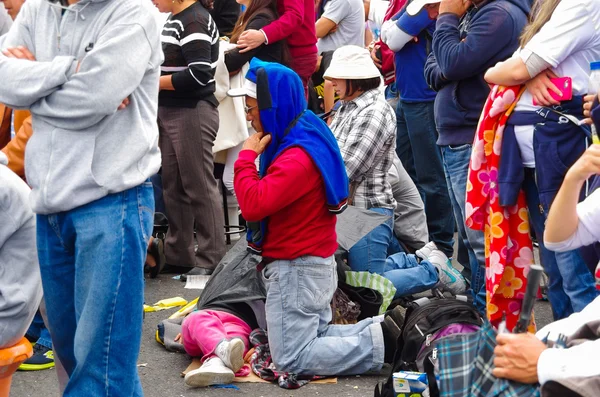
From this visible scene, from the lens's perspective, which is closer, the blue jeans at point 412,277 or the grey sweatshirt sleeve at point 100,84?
the grey sweatshirt sleeve at point 100,84

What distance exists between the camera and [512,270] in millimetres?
4520

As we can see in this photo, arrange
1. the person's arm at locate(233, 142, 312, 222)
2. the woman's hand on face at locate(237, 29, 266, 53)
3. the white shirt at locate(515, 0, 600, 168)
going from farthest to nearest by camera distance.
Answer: the woman's hand on face at locate(237, 29, 266, 53) < the person's arm at locate(233, 142, 312, 222) < the white shirt at locate(515, 0, 600, 168)

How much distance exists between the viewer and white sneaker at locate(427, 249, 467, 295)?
5766 mm

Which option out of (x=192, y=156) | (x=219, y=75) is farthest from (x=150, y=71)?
(x=219, y=75)

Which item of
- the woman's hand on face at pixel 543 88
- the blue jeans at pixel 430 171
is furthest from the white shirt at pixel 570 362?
the blue jeans at pixel 430 171

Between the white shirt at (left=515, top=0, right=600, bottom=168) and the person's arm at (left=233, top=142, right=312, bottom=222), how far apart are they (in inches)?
42.8

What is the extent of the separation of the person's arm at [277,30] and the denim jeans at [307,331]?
2.66 m

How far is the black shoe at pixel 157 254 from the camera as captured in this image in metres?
6.49

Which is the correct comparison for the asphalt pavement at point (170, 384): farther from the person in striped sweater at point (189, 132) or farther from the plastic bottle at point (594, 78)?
the plastic bottle at point (594, 78)

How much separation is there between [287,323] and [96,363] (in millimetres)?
1470

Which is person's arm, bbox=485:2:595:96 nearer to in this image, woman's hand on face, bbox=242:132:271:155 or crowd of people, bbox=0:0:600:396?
crowd of people, bbox=0:0:600:396

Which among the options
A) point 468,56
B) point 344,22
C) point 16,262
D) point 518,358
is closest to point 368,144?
point 468,56

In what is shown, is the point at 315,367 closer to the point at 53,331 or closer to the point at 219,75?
the point at 53,331

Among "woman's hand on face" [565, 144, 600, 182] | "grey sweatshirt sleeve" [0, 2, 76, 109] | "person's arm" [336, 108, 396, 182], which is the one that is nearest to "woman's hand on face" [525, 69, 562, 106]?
"woman's hand on face" [565, 144, 600, 182]
